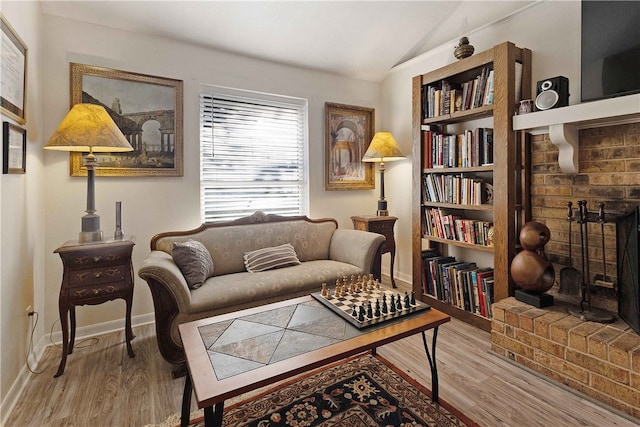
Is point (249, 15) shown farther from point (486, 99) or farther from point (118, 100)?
point (486, 99)

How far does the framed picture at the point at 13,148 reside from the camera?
5.51 ft

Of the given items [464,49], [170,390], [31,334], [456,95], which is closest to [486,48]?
[464,49]

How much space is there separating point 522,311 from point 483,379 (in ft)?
1.75

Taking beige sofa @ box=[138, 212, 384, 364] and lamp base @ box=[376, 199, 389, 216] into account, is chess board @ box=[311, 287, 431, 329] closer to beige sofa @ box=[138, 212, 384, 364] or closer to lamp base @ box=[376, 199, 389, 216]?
beige sofa @ box=[138, 212, 384, 364]

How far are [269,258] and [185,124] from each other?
4.73 ft

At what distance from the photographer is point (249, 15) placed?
273cm

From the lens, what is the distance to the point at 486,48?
2881 mm

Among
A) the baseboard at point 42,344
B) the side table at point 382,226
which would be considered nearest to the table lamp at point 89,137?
the baseboard at point 42,344

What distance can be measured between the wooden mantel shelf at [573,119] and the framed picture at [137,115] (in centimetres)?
277

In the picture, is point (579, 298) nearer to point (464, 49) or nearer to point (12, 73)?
point (464, 49)

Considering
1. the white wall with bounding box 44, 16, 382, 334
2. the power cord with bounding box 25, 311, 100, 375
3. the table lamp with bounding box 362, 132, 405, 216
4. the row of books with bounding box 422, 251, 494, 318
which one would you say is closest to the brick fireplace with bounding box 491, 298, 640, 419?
the row of books with bounding box 422, 251, 494, 318

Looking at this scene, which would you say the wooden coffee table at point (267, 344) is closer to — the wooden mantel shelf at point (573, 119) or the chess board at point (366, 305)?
the chess board at point (366, 305)

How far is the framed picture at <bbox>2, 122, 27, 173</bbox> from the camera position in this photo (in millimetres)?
1681

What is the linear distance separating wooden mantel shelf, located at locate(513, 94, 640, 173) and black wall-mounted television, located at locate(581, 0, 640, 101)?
5.0 inches
